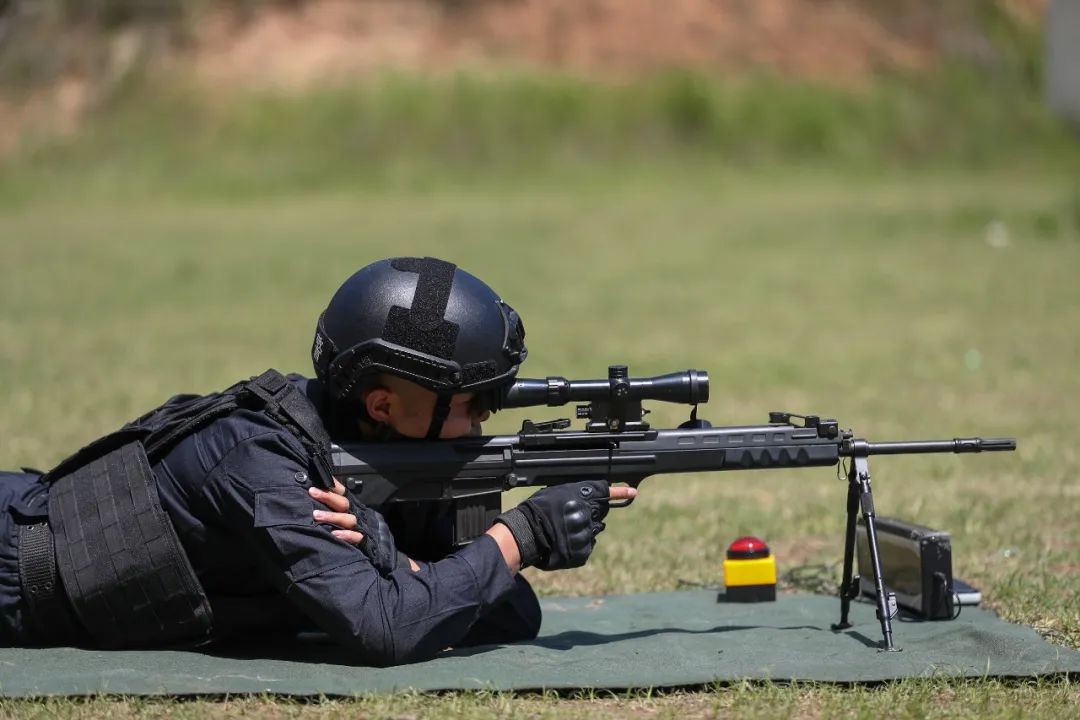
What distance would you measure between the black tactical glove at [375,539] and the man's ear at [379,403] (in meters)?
0.33

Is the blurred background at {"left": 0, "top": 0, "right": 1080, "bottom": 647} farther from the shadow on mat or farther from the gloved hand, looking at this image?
the gloved hand

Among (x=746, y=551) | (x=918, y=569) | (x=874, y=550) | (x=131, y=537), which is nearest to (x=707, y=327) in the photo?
(x=746, y=551)

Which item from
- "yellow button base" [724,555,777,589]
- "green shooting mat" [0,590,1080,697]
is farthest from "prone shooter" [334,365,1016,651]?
"yellow button base" [724,555,777,589]

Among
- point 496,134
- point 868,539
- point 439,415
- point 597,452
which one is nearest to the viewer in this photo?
point 439,415

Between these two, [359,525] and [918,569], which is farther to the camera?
[918,569]

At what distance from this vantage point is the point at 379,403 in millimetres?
5227

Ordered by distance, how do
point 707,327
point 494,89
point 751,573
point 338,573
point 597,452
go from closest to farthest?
1. point 338,573
2. point 597,452
3. point 751,573
4. point 707,327
5. point 494,89

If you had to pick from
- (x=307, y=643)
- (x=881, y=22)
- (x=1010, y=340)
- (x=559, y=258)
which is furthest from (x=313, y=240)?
(x=881, y=22)

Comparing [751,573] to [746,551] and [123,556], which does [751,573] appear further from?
[123,556]

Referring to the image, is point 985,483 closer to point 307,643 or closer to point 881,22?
point 307,643

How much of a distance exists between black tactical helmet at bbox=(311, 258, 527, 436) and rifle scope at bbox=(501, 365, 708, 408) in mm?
97

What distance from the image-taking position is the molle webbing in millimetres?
5039

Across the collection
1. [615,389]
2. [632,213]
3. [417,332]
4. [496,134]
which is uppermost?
[496,134]

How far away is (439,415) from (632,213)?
2557 centimetres
